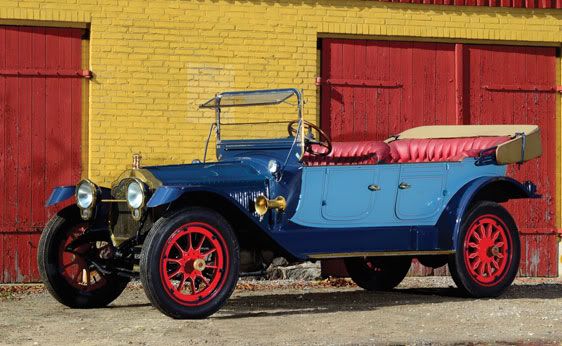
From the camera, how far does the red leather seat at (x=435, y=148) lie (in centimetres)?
1227

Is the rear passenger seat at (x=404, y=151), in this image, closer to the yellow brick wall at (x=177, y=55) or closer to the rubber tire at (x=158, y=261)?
the rubber tire at (x=158, y=261)

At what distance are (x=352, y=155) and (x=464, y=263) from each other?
1405 mm

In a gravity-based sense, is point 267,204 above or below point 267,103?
below

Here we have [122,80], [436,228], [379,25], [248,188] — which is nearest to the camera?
[248,188]

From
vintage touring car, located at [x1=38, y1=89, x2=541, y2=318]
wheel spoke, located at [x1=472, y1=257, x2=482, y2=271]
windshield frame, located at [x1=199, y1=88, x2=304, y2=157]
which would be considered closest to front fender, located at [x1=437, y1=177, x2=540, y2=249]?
vintage touring car, located at [x1=38, y1=89, x2=541, y2=318]

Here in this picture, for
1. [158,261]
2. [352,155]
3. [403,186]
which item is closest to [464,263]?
[403,186]

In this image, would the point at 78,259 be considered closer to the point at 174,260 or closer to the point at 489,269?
the point at 174,260

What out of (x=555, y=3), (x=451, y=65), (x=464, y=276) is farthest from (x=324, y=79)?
(x=464, y=276)

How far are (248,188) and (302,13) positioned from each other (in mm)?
4858

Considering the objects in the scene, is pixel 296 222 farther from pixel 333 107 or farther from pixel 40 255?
pixel 333 107

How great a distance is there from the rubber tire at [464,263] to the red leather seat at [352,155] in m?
0.96

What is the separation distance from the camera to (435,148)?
41.0 ft

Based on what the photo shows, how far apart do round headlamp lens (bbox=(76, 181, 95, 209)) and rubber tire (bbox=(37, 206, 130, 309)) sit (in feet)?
1.04

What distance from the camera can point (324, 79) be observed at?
1530 centimetres
